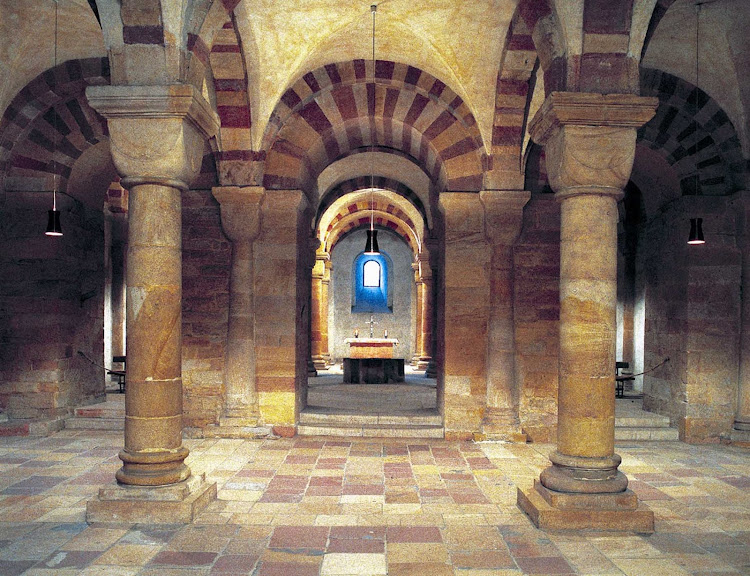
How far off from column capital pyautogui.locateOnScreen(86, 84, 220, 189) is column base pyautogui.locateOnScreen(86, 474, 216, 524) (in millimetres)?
2370

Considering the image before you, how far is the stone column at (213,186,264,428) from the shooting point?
7617 millimetres

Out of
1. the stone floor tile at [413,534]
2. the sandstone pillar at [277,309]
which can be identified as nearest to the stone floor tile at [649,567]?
the stone floor tile at [413,534]

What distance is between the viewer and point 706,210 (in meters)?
7.63

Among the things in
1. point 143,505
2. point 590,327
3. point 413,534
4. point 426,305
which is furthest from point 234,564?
point 426,305

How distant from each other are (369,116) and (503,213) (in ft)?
7.69

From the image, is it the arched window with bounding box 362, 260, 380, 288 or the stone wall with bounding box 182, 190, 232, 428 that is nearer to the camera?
the stone wall with bounding box 182, 190, 232, 428

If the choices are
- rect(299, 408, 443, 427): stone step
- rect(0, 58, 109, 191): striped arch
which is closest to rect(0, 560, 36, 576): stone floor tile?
rect(299, 408, 443, 427): stone step

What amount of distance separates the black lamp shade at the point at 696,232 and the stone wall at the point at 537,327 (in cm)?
160

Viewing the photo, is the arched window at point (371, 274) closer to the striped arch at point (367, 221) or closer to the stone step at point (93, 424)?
the striped arch at point (367, 221)

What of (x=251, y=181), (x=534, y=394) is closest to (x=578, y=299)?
(x=534, y=394)

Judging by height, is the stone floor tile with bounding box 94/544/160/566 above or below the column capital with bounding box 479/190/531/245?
below

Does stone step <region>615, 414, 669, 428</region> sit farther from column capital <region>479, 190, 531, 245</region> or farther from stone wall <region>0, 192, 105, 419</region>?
stone wall <region>0, 192, 105, 419</region>

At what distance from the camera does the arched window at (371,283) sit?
2045 centimetres

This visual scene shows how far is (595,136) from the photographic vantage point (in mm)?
4441
